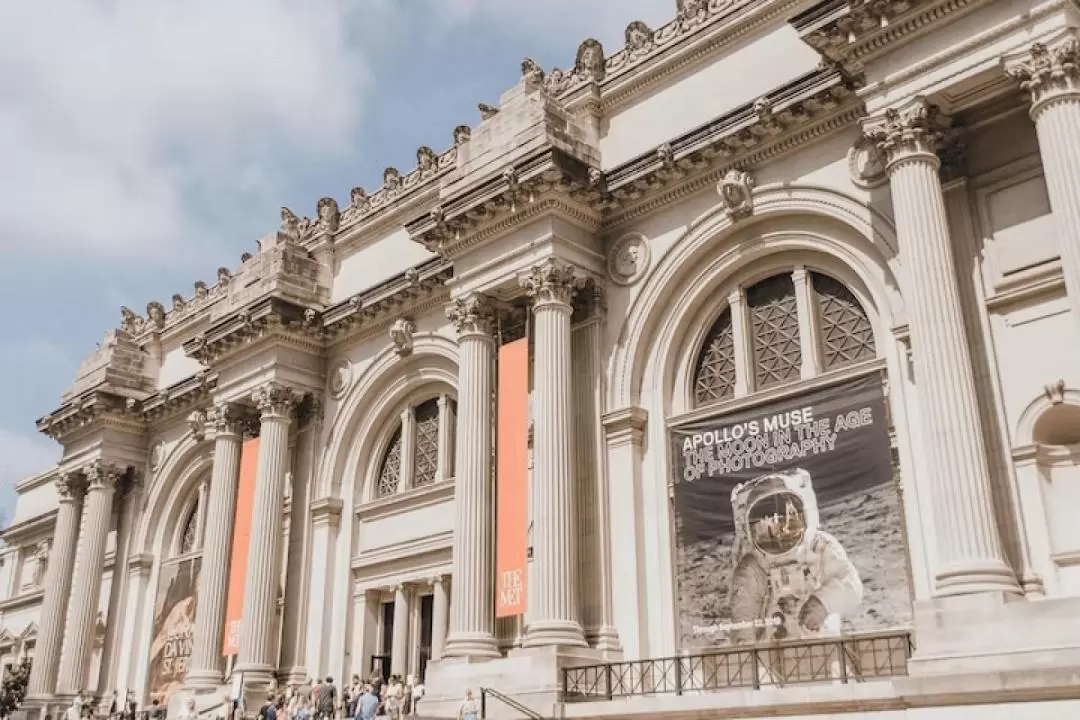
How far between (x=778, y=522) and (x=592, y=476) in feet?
13.4

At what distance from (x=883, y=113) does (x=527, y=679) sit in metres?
11.2

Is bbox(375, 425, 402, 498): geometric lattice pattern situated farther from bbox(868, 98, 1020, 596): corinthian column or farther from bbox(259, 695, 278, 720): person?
bbox(868, 98, 1020, 596): corinthian column

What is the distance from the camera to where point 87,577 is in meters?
34.3

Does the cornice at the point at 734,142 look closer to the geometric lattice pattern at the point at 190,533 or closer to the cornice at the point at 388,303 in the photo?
the cornice at the point at 388,303

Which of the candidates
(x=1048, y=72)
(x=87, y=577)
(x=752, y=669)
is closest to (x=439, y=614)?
(x=752, y=669)

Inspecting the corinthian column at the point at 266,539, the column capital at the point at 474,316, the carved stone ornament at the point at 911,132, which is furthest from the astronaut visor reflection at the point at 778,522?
the corinthian column at the point at 266,539

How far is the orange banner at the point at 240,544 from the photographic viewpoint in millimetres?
27500

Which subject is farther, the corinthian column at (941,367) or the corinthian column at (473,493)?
the corinthian column at (473,493)

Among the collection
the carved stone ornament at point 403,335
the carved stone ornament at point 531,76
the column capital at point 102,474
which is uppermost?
the carved stone ornament at point 531,76

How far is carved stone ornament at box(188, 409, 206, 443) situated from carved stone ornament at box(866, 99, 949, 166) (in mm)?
23560

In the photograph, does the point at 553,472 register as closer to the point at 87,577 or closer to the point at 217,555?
the point at 217,555

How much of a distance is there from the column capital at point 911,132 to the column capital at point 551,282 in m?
6.95

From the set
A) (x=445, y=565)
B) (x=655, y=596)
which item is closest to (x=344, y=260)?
(x=445, y=565)

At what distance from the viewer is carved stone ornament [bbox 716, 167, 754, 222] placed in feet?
68.3
